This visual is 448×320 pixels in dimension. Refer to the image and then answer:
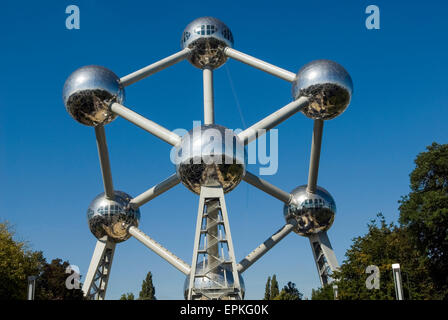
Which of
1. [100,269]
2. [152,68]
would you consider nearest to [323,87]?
[152,68]

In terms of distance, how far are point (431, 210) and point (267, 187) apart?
22.5 feet

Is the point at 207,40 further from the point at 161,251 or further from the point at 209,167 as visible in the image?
the point at 161,251

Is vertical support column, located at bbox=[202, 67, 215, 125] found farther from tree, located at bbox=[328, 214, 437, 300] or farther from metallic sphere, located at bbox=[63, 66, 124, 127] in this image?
tree, located at bbox=[328, 214, 437, 300]

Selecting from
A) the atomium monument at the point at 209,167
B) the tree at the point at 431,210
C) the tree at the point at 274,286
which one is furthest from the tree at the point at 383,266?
the tree at the point at 274,286

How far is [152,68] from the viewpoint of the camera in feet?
72.0

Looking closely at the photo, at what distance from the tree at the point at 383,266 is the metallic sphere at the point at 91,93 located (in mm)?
11657

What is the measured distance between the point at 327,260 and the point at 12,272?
14727 millimetres

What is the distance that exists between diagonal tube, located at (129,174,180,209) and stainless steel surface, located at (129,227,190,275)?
120cm

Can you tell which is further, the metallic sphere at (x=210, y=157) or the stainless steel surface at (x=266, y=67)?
the stainless steel surface at (x=266, y=67)

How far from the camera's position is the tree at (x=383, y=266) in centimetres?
1877

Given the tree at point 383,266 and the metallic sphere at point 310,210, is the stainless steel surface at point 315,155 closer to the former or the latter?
the metallic sphere at point 310,210

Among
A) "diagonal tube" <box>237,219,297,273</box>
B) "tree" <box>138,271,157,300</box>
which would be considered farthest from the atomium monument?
"tree" <box>138,271,157,300</box>
